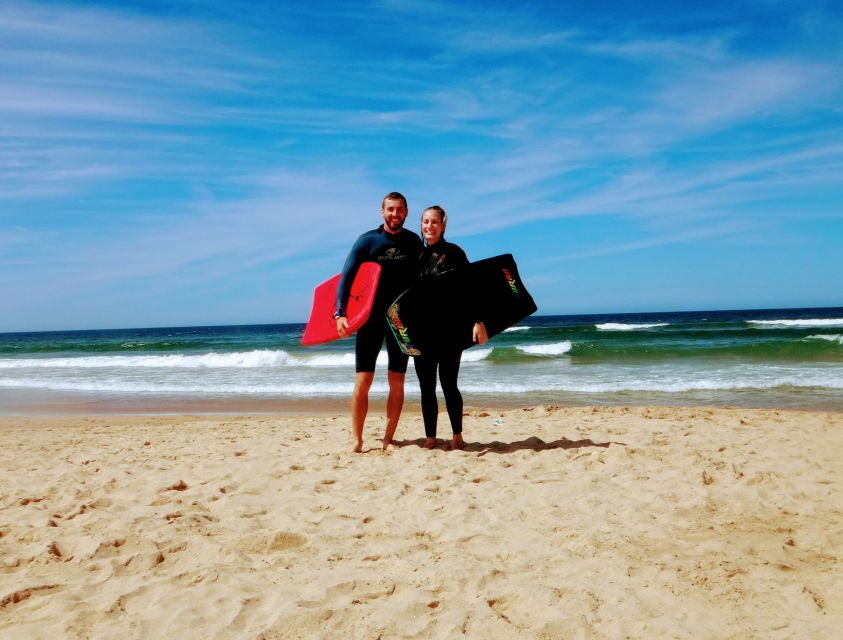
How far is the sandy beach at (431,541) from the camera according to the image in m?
2.41

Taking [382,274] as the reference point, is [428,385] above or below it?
below

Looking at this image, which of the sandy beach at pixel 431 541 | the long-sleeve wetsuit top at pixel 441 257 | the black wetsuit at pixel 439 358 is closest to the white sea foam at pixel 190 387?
the sandy beach at pixel 431 541

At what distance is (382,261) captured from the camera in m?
4.91

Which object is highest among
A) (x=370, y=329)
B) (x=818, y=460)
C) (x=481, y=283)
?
(x=481, y=283)

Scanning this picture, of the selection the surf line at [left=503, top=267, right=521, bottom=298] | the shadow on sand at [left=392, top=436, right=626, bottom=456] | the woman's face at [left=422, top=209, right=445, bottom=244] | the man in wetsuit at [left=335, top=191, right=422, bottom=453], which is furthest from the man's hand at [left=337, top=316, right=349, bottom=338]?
the surf line at [left=503, top=267, right=521, bottom=298]

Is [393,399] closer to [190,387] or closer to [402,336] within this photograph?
[402,336]

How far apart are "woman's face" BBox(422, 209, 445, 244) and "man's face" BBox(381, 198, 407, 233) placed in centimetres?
17

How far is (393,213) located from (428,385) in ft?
4.44

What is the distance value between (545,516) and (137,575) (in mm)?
2063

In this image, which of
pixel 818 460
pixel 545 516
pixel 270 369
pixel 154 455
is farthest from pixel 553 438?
pixel 270 369

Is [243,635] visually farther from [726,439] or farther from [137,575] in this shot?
[726,439]

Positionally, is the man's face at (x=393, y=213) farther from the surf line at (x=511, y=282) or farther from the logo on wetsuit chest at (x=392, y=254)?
the surf line at (x=511, y=282)

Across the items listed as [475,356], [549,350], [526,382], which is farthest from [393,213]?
[549,350]

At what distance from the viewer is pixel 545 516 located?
356cm
